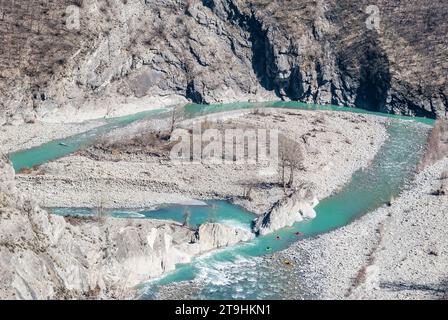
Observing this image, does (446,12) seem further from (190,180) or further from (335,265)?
(335,265)

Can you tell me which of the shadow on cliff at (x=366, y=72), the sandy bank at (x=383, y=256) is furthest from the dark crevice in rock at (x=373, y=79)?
the sandy bank at (x=383, y=256)

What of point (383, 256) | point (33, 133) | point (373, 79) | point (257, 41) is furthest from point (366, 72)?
point (383, 256)

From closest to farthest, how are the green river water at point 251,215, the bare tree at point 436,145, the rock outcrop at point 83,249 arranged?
the rock outcrop at point 83,249, the green river water at point 251,215, the bare tree at point 436,145

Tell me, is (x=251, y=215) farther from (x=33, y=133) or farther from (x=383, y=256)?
(x=33, y=133)

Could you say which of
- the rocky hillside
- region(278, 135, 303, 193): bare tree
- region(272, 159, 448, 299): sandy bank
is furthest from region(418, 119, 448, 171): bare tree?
region(272, 159, 448, 299): sandy bank

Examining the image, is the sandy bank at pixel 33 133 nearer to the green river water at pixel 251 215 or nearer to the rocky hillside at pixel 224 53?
the green river water at pixel 251 215
